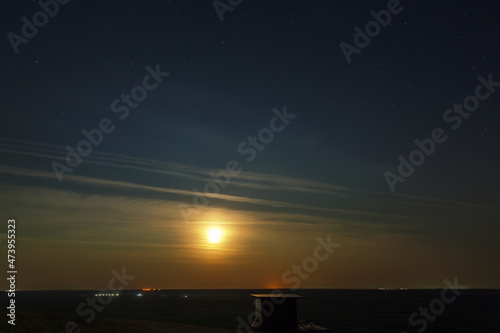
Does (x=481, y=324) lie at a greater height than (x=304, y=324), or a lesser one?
greater

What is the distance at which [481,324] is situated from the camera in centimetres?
8381

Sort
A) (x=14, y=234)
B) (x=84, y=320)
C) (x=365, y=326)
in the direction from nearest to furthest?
(x=14, y=234) → (x=84, y=320) → (x=365, y=326)

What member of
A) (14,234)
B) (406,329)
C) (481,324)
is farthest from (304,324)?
(481,324)

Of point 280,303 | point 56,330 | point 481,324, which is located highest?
point 481,324

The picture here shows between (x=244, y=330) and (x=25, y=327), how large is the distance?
51.9 ft

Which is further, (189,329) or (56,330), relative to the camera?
(189,329)

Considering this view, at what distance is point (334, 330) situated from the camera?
224 ft

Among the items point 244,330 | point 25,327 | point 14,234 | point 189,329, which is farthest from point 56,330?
point 244,330

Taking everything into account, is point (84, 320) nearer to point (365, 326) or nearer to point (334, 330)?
point (334, 330)

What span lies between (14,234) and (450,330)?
66.9m

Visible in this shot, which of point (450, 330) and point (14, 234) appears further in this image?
point (450, 330)

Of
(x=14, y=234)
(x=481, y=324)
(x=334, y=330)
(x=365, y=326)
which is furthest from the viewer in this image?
(x=481, y=324)

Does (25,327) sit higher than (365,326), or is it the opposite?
(365,326)

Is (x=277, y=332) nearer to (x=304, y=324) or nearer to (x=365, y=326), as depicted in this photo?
(x=304, y=324)
